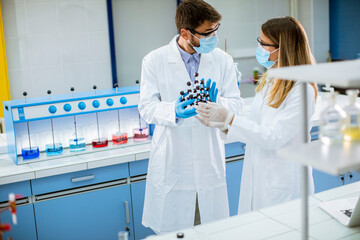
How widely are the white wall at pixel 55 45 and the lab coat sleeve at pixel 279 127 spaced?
2.86 meters

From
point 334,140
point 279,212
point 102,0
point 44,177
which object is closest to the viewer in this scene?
point 334,140

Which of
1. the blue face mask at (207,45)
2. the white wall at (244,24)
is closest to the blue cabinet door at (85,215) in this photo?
the blue face mask at (207,45)

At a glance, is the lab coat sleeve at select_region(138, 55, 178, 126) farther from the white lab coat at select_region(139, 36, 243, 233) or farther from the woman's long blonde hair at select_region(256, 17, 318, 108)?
the woman's long blonde hair at select_region(256, 17, 318, 108)

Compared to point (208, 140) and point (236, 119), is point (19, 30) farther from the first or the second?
point (236, 119)

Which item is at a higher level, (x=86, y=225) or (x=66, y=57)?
(x=66, y=57)

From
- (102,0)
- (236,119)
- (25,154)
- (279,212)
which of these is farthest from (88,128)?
(102,0)

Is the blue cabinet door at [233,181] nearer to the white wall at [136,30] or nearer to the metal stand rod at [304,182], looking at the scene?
the metal stand rod at [304,182]

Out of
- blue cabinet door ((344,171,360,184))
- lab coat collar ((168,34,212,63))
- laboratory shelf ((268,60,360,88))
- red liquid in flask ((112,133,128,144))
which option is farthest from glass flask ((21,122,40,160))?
blue cabinet door ((344,171,360,184))

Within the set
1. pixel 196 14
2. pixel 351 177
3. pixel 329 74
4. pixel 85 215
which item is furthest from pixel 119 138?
pixel 329 74

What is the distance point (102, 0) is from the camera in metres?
4.62

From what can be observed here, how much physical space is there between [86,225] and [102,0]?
261 cm

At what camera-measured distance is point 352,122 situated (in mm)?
1331

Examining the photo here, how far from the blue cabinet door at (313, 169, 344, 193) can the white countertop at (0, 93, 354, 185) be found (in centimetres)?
139

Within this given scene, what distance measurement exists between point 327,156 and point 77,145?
214cm
